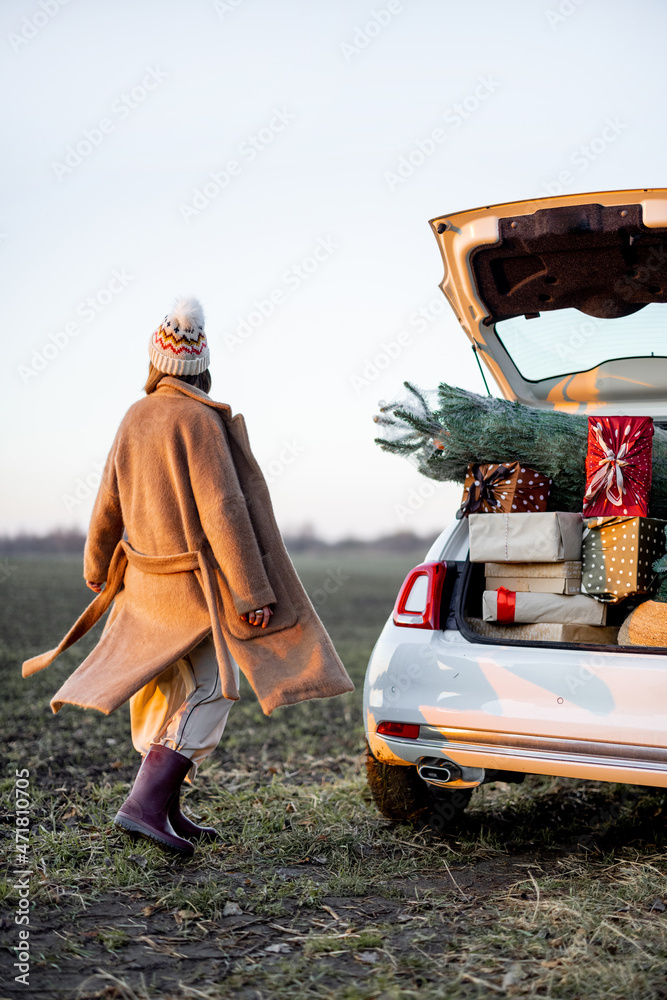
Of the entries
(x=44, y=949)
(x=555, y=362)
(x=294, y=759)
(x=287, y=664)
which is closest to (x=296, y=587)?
(x=287, y=664)

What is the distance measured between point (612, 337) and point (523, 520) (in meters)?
1.35

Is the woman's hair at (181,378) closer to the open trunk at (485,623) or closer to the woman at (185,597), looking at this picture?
the woman at (185,597)

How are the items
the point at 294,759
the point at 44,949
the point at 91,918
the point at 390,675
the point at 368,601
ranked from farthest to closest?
1. the point at 368,601
2. the point at 294,759
3. the point at 390,675
4. the point at 91,918
5. the point at 44,949

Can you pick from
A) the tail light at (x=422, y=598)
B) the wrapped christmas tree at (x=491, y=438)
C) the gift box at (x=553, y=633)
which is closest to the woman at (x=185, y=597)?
the tail light at (x=422, y=598)

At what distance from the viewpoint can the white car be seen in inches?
111

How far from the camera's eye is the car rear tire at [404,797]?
3.49 meters

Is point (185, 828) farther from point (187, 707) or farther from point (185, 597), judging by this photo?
point (185, 597)

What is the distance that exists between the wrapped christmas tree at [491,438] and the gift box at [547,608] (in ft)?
1.88

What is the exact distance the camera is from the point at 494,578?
3.39 metres

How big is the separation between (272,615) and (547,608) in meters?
1.07

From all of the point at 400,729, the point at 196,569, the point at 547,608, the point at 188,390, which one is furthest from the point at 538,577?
the point at 188,390

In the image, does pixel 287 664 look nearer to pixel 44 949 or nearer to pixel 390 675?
pixel 390 675

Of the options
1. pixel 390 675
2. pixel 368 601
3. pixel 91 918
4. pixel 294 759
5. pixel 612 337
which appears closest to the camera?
pixel 91 918

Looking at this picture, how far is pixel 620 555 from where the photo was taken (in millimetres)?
3111
